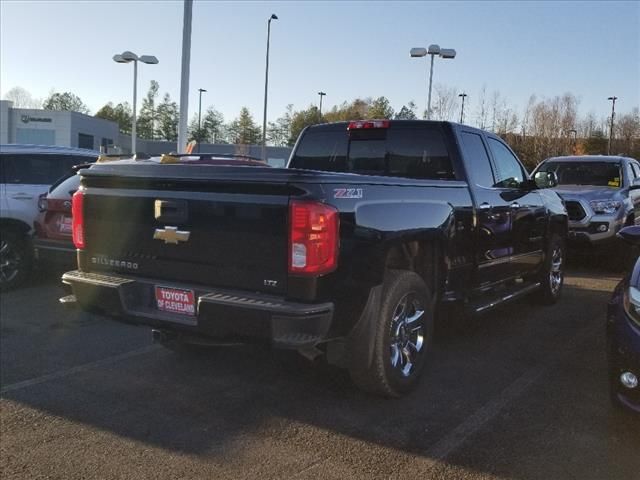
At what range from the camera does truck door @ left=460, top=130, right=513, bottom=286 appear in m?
5.36

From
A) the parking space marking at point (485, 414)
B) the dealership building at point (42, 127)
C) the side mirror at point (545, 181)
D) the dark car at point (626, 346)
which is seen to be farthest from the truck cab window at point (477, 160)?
the dealership building at point (42, 127)

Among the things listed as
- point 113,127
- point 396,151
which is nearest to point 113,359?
point 396,151

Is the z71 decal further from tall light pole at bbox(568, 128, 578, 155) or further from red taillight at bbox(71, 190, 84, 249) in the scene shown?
tall light pole at bbox(568, 128, 578, 155)

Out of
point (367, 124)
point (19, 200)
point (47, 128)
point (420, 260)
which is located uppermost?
point (47, 128)

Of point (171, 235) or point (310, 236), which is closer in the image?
point (310, 236)

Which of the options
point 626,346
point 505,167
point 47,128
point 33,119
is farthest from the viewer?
point 47,128

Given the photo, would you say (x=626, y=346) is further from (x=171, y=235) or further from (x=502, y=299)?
(x=171, y=235)

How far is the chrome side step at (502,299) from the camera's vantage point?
529cm

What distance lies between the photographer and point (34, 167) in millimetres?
8570

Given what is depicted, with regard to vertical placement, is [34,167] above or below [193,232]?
above

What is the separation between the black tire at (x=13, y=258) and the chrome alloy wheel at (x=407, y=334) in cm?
573

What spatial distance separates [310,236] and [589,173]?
9173 millimetres

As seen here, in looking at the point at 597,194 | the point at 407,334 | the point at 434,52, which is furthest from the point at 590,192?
the point at 434,52

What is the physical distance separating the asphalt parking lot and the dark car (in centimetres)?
31
